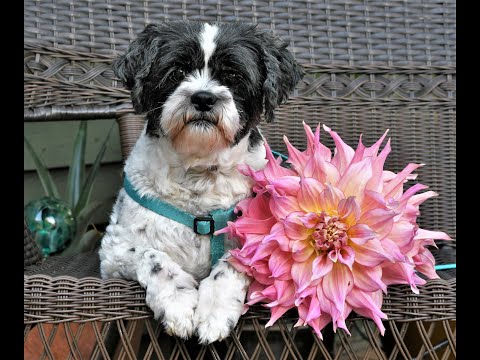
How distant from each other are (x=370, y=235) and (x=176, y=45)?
0.74 meters

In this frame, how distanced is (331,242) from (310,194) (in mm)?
121

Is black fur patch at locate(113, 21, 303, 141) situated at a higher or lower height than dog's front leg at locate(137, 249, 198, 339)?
higher

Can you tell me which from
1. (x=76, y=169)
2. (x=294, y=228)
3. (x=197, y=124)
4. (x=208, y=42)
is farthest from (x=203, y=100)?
(x=76, y=169)

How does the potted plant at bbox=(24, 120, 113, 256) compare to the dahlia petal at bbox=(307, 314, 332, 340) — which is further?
the potted plant at bbox=(24, 120, 113, 256)

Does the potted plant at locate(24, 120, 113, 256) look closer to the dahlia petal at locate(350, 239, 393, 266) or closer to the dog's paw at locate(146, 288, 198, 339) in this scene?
the dog's paw at locate(146, 288, 198, 339)

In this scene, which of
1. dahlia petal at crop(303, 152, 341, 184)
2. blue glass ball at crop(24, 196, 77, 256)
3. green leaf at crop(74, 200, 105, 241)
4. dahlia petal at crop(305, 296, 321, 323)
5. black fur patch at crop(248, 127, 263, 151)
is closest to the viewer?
dahlia petal at crop(305, 296, 321, 323)

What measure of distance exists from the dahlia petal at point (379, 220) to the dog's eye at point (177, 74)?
0.63 meters

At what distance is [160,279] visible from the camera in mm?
1572

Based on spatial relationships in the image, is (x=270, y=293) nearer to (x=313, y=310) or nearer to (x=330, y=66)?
(x=313, y=310)

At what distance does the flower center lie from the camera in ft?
4.75

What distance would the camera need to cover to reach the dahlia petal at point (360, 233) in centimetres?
142

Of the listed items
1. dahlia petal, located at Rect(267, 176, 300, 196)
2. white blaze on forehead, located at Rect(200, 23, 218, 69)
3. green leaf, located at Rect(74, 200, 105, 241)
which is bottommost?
green leaf, located at Rect(74, 200, 105, 241)

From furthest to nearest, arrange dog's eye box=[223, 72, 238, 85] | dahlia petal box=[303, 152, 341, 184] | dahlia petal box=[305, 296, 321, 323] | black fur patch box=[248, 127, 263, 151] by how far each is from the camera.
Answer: black fur patch box=[248, 127, 263, 151] < dog's eye box=[223, 72, 238, 85] < dahlia petal box=[303, 152, 341, 184] < dahlia petal box=[305, 296, 321, 323]

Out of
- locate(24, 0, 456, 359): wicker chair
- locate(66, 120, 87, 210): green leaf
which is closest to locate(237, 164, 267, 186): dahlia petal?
locate(24, 0, 456, 359): wicker chair
